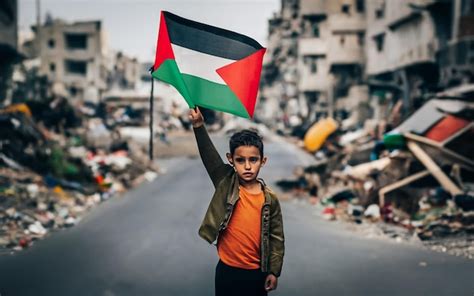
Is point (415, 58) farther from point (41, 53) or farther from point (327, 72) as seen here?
point (41, 53)

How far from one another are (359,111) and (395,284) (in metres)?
28.6

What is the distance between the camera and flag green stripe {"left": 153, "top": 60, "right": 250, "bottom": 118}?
338cm

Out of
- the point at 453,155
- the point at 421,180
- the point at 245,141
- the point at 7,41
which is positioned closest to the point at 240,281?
the point at 245,141

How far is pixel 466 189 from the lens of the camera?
8570 mm

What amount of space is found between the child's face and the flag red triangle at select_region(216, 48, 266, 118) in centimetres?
61

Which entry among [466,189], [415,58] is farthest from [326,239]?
[415,58]

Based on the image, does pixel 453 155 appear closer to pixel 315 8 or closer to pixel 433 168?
pixel 433 168

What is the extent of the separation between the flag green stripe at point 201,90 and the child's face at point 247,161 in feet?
1.59

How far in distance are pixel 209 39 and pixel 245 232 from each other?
1.36 metres

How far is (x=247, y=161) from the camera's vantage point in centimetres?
292

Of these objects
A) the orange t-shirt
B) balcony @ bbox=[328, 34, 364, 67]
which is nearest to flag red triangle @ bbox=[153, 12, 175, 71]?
the orange t-shirt

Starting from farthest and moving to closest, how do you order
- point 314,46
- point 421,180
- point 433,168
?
point 314,46, point 421,180, point 433,168

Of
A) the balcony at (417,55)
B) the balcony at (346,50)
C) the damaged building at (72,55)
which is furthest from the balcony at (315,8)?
the balcony at (417,55)

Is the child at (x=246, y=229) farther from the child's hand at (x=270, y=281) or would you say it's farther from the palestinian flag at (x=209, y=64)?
the palestinian flag at (x=209, y=64)
